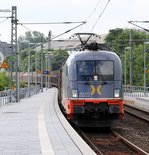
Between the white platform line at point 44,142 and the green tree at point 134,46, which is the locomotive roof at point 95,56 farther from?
the green tree at point 134,46

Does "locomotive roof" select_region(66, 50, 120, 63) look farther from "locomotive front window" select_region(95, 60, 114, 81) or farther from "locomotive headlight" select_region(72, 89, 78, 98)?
"locomotive headlight" select_region(72, 89, 78, 98)

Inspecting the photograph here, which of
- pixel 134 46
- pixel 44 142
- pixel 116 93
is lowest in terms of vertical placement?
pixel 44 142

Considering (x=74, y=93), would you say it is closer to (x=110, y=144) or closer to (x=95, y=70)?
(x=95, y=70)

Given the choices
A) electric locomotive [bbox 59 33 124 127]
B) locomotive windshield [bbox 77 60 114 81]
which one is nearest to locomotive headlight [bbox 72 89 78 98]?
electric locomotive [bbox 59 33 124 127]

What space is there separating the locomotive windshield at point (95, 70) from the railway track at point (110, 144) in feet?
7.33

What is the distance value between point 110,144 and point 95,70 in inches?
168

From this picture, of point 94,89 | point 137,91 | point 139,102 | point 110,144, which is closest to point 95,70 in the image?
point 94,89

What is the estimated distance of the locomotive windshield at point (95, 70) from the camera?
68.5 feet

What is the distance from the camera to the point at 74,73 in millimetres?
20953

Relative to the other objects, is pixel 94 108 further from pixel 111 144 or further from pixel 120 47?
pixel 120 47

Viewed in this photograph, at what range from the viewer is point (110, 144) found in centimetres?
1770

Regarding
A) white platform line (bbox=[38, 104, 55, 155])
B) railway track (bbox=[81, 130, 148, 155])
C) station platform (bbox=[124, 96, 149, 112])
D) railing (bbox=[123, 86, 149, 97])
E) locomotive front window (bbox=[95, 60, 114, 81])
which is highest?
locomotive front window (bbox=[95, 60, 114, 81])

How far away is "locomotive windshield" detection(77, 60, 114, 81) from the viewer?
68.5 feet

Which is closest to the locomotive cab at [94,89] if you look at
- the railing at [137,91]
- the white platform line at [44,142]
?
the white platform line at [44,142]
